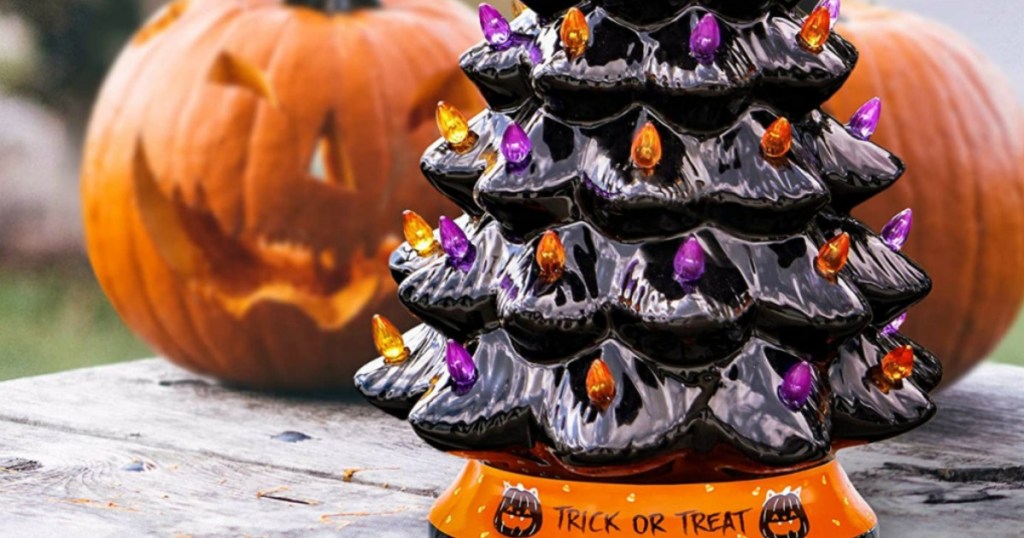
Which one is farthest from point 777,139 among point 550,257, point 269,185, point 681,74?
point 269,185

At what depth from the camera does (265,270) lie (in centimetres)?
199

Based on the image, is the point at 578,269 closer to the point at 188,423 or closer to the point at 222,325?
the point at 188,423

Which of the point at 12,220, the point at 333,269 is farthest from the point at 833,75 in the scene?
the point at 12,220

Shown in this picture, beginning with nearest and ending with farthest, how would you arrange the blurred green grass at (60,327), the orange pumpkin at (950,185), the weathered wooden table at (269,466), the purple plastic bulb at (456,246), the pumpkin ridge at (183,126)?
the purple plastic bulb at (456,246) < the weathered wooden table at (269,466) < the orange pumpkin at (950,185) < the pumpkin ridge at (183,126) < the blurred green grass at (60,327)

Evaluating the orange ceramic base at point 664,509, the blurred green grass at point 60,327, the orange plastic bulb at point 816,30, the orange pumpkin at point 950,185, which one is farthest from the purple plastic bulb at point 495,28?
the blurred green grass at point 60,327

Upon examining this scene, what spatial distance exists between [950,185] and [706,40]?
952 mm

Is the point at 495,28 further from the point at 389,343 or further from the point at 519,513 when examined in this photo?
the point at 519,513

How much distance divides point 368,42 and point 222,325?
0.46 m

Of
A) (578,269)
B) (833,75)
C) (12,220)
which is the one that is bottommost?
(12,220)

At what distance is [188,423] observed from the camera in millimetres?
1698

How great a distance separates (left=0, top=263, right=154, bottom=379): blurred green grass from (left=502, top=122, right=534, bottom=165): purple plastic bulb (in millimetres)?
3183

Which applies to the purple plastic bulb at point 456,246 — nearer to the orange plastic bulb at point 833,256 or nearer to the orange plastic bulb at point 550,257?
the orange plastic bulb at point 550,257

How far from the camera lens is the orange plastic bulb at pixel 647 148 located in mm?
1001

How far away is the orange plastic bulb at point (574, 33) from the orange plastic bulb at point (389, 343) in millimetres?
276
